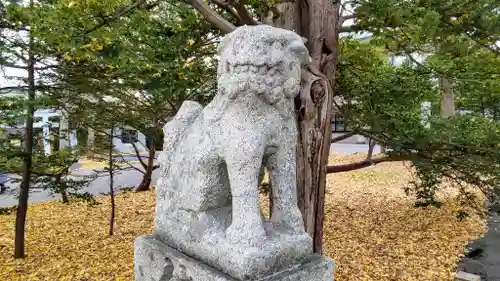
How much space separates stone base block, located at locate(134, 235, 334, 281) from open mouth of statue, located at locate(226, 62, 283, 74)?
912 millimetres

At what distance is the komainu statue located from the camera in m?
1.74

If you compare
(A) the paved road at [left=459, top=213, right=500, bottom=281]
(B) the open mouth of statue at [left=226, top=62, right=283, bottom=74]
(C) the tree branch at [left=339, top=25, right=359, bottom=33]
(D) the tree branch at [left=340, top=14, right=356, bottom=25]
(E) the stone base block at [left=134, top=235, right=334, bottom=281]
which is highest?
(D) the tree branch at [left=340, top=14, right=356, bottom=25]

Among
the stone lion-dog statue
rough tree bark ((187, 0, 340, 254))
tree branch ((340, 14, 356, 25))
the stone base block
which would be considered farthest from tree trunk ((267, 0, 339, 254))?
the stone base block

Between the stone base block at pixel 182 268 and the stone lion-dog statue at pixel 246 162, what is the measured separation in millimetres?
39

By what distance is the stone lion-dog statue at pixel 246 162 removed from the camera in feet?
5.71

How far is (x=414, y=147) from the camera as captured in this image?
15.2 ft

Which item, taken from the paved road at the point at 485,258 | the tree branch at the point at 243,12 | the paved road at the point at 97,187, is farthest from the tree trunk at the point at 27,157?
the paved road at the point at 485,258

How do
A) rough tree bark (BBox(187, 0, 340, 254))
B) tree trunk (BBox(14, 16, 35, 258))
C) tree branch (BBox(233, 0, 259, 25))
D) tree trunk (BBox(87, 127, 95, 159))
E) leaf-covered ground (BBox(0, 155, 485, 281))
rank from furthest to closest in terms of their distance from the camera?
tree trunk (BBox(87, 127, 95, 159))
leaf-covered ground (BBox(0, 155, 485, 281))
tree trunk (BBox(14, 16, 35, 258))
tree branch (BBox(233, 0, 259, 25))
rough tree bark (BBox(187, 0, 340, 254))

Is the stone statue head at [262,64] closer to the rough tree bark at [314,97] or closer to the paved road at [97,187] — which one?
the rough tree bark at [314,97]

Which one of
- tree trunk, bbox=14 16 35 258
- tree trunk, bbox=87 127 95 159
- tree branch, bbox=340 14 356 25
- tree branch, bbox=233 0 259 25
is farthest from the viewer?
tree trunk, bbox=87 127 95 159

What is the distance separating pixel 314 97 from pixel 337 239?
412cm

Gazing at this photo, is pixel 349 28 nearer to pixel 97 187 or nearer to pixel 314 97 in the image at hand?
pixel 314 97

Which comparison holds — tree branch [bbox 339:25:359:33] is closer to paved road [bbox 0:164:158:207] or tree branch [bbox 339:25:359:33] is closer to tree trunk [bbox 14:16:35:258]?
tree trunk [bbox 14:16:35:258]

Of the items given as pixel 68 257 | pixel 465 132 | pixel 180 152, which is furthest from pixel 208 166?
pixel 68 257
